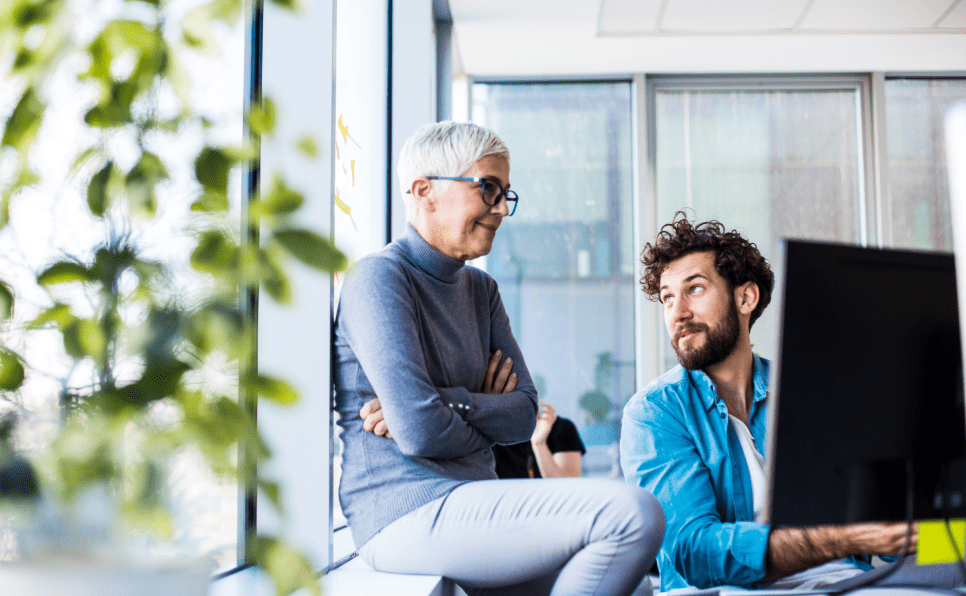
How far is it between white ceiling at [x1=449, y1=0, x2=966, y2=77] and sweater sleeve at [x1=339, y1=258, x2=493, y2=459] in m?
2.57

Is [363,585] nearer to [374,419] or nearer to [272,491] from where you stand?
[374,419]

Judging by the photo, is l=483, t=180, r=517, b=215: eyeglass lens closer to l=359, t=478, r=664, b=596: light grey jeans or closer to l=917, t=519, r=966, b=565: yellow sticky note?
l=359, t=478, r=664, b=596: light grey jeans

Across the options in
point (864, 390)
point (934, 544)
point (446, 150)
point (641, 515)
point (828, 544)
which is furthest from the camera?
point (446, 150)

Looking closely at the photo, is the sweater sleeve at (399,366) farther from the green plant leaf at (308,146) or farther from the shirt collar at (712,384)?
the green plant leaf at (308,146)

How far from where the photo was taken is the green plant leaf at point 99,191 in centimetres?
44

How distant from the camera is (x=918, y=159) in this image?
4.43 metres

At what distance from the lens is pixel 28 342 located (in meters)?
0.60

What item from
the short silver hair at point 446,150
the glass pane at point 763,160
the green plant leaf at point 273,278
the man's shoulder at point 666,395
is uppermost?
the glass pane at point 763,160

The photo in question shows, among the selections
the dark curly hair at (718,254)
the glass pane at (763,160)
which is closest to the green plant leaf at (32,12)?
the dark curly hair at (718,254)

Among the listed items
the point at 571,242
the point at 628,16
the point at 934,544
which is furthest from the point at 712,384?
the point at 571,242

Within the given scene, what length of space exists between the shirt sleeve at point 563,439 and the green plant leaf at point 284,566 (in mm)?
2747

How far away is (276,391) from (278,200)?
0.38 ft

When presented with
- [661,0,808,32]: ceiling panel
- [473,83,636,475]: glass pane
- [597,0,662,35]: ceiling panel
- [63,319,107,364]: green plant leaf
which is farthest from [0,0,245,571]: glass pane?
[473,83,636,475]: glass pane

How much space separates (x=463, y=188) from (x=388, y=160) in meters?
1.70
